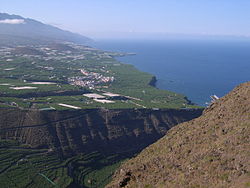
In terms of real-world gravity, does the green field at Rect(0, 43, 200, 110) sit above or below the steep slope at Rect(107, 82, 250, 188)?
below

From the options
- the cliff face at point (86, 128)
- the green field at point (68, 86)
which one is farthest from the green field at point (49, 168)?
Answer: the green field at point (68, 86)

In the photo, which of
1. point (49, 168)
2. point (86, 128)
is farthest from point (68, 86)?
point (49, 168)

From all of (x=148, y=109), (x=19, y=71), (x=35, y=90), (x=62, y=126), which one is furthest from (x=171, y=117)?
(x=19, y=71)

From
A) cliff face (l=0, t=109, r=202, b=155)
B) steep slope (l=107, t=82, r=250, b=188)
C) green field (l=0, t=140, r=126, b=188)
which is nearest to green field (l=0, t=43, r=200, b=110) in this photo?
cliff face (l=0, t=109, r=202, b=155)

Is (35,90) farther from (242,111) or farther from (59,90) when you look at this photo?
(242,111)

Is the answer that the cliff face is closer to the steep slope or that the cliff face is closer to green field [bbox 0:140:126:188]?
green field [bbox 0:140:126:188]
